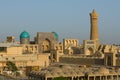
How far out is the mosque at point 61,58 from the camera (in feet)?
102

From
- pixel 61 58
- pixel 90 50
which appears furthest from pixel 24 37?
pixel 90 50

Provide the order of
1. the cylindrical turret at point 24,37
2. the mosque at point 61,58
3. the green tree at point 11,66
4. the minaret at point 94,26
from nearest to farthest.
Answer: the mosque at point 61,58 < the green tree at point 11,66 < the cylindrical turret at point 24,37 < the minaret at point 94,26

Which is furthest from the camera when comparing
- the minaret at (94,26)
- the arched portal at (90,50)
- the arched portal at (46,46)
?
the minaret at (94,26)

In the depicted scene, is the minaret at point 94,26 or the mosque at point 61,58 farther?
the minaret at point 94,26

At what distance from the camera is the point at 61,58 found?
175 ft

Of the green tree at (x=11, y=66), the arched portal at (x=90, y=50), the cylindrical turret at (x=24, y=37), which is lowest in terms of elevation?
the green tree at (x=11, y=66)

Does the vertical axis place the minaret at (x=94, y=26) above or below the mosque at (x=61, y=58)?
above

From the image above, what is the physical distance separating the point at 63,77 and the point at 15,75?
7.05 meters

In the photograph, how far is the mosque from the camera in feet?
102

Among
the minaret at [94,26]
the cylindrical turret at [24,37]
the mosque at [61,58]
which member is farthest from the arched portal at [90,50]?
the cylindrical turret at [24,37]

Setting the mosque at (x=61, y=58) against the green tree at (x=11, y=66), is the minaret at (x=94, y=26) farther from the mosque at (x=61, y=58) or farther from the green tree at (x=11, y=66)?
the green tree at (x=11, y=66)

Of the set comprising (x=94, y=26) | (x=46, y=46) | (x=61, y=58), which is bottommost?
(x=61, y=58)

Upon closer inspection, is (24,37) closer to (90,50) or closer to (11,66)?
(90,50)

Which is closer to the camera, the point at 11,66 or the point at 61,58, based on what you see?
the point at 11,66
